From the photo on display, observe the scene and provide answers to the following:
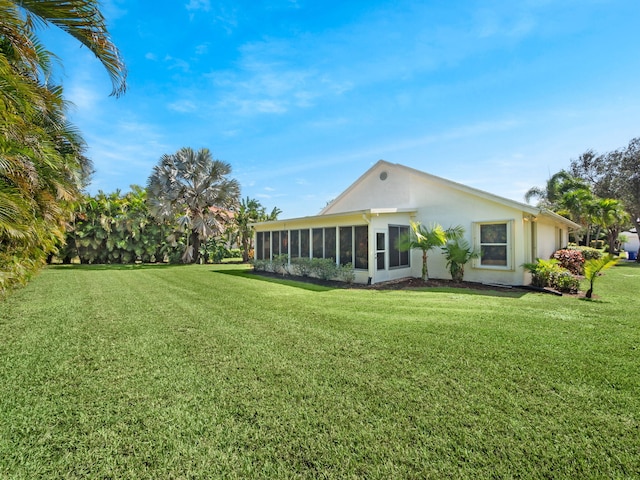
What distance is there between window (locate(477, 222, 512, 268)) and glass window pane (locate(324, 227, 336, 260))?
5.50 m

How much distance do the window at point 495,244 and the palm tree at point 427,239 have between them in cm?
83

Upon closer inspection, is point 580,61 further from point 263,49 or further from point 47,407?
point 47,407

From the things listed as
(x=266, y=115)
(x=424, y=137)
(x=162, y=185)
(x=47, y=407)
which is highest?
(x=266, y=115)

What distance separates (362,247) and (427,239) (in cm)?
236

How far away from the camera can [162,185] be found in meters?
19.3

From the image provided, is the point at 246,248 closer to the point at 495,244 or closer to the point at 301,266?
the point at 301,266

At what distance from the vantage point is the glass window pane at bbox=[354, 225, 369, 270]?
10664 mm

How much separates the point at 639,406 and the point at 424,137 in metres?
13.5

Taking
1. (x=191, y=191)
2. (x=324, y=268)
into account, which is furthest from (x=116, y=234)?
(x=324, y=268)

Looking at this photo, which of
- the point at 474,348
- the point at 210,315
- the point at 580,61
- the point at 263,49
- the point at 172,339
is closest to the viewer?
the point at 474,348

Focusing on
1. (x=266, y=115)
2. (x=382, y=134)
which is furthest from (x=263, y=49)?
(x=382, y=134)

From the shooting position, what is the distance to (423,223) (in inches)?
477

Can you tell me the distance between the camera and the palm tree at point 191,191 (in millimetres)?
19281

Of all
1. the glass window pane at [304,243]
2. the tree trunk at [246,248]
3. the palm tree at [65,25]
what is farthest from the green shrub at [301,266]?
the tree trunk at [246,248]
